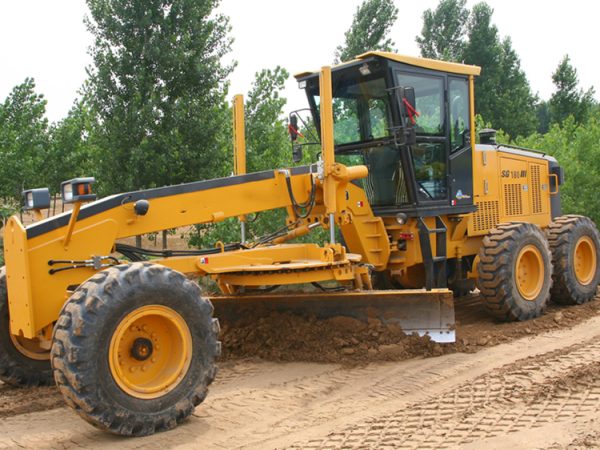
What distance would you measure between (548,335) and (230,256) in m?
3.74

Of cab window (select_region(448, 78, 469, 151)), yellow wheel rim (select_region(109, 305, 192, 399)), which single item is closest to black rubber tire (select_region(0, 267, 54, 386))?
yellow wheel rim (select_region(109, 305, 192, 399))

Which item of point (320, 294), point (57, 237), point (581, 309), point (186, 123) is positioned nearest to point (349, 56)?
point (186, 123)

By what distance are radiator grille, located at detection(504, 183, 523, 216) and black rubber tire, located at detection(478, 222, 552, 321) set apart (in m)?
0.87

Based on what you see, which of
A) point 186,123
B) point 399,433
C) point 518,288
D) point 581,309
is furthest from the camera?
point 186,123

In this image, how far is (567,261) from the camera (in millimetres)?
8719

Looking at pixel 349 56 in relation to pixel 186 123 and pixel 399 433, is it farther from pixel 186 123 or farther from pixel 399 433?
pixel 399 433

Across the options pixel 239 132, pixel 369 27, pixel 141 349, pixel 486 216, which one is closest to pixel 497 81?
pixel 369 27

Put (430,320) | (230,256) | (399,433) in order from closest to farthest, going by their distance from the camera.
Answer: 1. (399,433)
2. (230,256)
3. (430,320)

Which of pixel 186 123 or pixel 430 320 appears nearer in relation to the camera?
pixel 430 320

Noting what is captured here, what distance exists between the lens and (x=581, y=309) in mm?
8602

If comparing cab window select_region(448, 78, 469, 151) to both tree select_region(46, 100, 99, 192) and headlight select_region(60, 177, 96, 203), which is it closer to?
headlight select_region(60, 177, 96, 203)

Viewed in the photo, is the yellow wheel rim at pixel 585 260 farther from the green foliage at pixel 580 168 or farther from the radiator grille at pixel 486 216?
the green foliage at pixel 580 168

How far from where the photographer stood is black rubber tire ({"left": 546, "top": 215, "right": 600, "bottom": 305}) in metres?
8.70

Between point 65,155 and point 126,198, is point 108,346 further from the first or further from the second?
point 65,155
